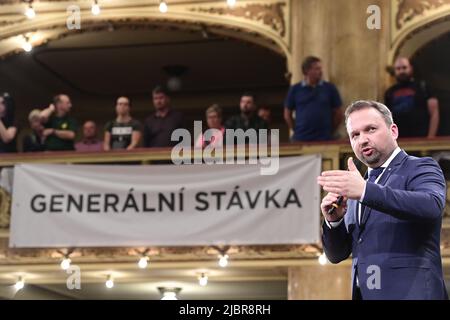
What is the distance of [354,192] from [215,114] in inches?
341

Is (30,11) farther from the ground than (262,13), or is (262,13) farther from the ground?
(30,11)

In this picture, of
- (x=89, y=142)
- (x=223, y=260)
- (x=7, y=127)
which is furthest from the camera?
(x=89, y=142)

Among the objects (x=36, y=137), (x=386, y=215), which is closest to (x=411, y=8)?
(x=36, y=137)

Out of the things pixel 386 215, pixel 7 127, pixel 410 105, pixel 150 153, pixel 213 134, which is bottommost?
pixel 386 215

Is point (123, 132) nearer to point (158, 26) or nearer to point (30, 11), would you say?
point (158, 26)

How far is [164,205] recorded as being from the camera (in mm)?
11758

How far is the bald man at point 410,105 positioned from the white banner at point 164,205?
3.64 feet

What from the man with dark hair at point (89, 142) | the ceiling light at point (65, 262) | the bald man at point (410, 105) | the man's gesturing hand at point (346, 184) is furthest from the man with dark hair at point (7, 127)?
the man's gesturing hand at point (346, 184)

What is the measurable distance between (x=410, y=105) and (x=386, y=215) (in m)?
7.90

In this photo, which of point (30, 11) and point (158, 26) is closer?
point (30, 11)

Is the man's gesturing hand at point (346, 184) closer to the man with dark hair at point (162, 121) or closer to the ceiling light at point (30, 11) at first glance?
the man with dark hair at point (162, 121)

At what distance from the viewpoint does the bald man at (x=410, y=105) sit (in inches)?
441

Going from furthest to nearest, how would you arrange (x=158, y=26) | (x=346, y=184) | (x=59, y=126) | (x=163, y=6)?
(x=158, y=26) < (x=163, y=6) < (x=59, y=126) < (x=346, y=184)

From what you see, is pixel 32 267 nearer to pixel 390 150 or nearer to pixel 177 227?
pixel 177 227
